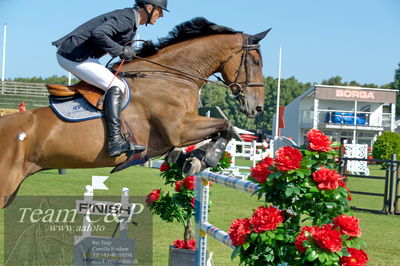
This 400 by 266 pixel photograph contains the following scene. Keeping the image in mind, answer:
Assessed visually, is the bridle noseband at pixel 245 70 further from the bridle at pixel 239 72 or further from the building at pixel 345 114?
the building at pixel 345 114

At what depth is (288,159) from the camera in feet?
9.48

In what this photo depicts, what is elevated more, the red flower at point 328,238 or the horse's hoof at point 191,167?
the horse's hoof at point 191,167

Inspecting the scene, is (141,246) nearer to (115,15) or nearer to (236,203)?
(115,15)

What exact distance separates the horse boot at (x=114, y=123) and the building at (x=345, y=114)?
38.3 meters

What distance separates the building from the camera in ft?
140

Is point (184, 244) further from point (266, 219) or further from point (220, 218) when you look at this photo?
point (220, 218)

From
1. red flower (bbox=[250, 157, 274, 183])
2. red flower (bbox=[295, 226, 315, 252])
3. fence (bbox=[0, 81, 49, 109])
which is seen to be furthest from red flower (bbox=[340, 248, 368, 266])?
fence (bbox=[0, 81, 49, 109])

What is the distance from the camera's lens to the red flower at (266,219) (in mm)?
2838

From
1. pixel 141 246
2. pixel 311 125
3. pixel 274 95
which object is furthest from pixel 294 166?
pixel 274 95

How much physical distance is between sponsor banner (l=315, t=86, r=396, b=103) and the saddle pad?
137 ft

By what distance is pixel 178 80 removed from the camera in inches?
178

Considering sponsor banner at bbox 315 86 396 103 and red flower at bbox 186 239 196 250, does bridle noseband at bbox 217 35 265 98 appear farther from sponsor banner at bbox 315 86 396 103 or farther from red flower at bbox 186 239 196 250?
sponsor banner at bbox 315 86 396 103

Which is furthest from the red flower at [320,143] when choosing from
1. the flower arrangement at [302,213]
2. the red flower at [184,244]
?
the red flower at [184,244]

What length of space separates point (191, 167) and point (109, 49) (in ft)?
3.85
